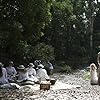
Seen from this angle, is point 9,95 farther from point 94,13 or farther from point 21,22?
point 94,13

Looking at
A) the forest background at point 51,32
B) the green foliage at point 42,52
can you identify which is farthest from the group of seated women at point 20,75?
the green foliage at point 42,52

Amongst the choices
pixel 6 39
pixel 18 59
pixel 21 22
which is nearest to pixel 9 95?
pixel 6 39

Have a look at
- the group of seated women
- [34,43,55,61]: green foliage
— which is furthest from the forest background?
the group of seated women

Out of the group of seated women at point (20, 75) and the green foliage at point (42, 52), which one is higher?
the green foliage at point (42, 52)

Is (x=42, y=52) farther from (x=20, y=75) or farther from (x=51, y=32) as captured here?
(x=51, y=32)

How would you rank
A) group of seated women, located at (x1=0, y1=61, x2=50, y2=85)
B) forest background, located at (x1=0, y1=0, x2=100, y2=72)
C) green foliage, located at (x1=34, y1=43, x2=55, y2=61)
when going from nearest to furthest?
1. group of seated women, located at (x1=0, y1=61, x2=50, y2=85)
2. forest background, located at (x1=0, y1=0, x2=100, y2=72)
3. green foliage, located at (x1=34, y1=43, x2=55, y2=61)

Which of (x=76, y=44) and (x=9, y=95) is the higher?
(x=76, y=44)

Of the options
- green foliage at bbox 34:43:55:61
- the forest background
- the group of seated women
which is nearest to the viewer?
the group of seated women

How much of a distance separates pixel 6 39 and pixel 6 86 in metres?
3.32

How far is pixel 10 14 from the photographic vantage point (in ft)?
60.3

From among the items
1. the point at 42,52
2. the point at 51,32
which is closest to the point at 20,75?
the point at 42,52

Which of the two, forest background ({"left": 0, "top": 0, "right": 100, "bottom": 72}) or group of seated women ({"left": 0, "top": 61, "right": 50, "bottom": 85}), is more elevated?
forest background ({"left": 0, "top": 0, "right": 100, "bottom": 72})

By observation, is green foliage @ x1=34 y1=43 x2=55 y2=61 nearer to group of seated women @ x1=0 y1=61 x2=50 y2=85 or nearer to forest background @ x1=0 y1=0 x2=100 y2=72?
forest background @ x1=0 y1=0 x2=100 y2=72

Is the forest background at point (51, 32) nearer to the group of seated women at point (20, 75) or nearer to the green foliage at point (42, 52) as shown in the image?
the green foliage at point (42, 52)
